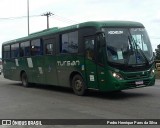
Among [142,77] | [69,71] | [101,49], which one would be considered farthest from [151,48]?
[69,71]

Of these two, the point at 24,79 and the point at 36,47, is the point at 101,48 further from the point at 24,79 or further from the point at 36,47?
the point at 24,79

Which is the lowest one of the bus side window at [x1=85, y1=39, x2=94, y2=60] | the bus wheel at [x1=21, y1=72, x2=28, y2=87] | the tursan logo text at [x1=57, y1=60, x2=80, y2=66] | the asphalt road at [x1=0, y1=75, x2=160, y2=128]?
the asphalt road at [x1=0, y1=75, x2=160, y2=128]

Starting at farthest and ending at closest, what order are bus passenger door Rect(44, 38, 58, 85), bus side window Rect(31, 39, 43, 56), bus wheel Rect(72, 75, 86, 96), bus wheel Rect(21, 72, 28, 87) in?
bus wheel Rect(21, 72, 28, 87) → bus side window Rect(31, 39, 43, 56) → bus passenger door Rect(44, 38, 58, 85) → bus wheel Rect(72, 75, 86, 96)

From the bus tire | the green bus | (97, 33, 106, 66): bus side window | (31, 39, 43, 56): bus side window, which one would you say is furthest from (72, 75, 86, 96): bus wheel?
the bus tire

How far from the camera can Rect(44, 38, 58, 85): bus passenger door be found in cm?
1747

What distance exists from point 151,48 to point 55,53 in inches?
182

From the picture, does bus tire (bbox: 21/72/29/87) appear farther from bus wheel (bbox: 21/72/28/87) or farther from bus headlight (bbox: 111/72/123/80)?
bus headlight (bbox: 111/72/123/80)

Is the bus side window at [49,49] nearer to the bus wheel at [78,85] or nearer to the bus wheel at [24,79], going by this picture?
the bus wheel at [78,85]

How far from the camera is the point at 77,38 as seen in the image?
15305 mm

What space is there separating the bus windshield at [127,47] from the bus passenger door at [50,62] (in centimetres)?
410

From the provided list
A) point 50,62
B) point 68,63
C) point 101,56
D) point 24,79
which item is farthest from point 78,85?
point 24,79

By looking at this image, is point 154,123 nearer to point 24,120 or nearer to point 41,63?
point 24,120

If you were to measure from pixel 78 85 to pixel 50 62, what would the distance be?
280 centimetres

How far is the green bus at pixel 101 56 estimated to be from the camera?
45.0ft
